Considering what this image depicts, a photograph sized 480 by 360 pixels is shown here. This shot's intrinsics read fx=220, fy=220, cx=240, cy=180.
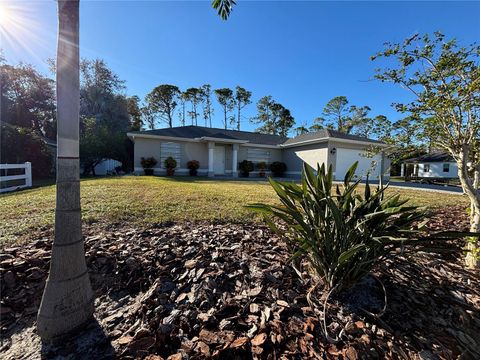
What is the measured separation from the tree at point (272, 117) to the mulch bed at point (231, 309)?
35.4 m

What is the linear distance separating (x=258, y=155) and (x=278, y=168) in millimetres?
2034

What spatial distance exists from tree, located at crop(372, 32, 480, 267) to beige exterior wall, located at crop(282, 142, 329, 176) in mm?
12327

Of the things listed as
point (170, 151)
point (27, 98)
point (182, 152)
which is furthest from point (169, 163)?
point (27, 98)

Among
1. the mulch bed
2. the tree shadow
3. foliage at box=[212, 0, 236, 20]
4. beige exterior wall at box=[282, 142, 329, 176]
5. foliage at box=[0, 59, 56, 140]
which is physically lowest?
the tree shadow

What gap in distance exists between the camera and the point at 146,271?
82.1 inches

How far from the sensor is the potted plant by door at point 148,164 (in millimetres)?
14680

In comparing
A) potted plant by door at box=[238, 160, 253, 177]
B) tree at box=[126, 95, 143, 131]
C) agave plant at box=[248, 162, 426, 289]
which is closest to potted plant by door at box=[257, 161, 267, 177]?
potted plant by door at box=[238, 160, 253, 177]

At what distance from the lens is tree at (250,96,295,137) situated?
3562 centimetres

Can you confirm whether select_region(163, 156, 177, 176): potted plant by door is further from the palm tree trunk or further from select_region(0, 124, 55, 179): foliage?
the palm tree trunk

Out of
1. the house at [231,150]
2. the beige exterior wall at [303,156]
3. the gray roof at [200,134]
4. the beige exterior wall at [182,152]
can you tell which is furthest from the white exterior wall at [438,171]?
the beige exterior wall at [182,152]

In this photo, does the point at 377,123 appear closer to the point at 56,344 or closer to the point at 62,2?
the point at 62,2

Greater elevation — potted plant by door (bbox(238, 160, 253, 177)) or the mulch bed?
potted plant by door (bbox(238, 160, 253, 177))

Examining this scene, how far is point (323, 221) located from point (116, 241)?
240cm

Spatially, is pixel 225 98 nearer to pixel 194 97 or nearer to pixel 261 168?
pixel 194 97
